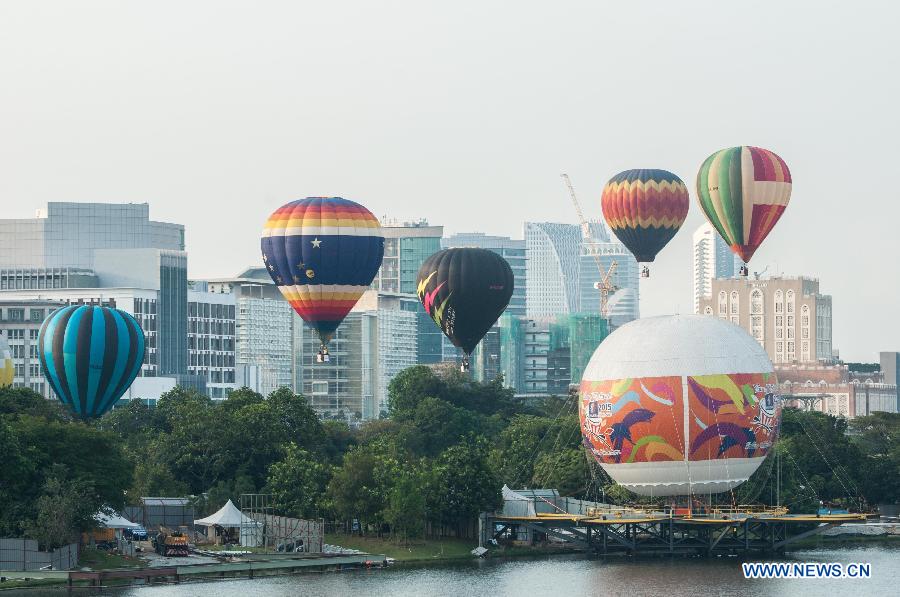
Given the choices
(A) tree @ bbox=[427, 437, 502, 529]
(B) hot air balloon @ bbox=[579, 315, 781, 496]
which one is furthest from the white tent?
(B) hot air balloon @ bbox=[579, 315, 781, 496]

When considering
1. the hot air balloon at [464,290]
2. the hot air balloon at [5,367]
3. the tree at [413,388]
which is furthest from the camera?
the tree at [413,388]

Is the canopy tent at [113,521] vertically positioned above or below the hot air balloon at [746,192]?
below

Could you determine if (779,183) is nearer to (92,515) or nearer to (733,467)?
(733,467)

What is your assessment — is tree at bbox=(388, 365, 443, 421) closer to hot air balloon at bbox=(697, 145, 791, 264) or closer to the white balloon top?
hot air balloon at bbox=(697, 145, 791, 264)

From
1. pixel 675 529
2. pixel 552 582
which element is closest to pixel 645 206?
pixel 675 529

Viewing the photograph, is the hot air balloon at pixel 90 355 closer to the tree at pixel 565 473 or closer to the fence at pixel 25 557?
the tree at pixel 565 473

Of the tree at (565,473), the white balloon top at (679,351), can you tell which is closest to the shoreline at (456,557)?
the tree at (565,473)
